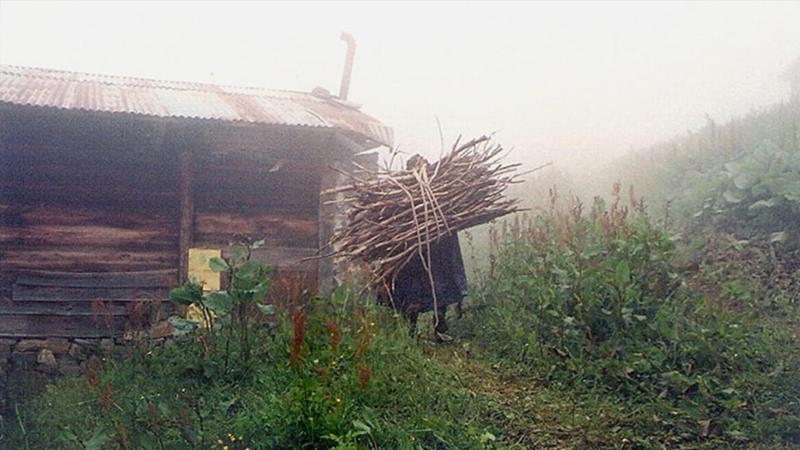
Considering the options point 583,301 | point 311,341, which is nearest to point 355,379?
point 311,341

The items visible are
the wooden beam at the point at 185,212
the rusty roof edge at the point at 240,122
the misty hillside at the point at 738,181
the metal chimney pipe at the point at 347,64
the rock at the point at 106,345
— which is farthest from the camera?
the metal chimney pipe at the point at 347,64

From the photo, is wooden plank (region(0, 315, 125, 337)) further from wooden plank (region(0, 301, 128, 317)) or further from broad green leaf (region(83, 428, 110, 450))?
broad green leaf (region(83, 428, 110, 450))

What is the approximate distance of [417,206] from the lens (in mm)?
4887

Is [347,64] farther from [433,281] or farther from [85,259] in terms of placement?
[433,281]

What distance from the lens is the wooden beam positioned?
286 inches

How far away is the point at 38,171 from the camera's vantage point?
22.8ft

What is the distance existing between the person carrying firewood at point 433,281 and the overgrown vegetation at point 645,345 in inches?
17.5

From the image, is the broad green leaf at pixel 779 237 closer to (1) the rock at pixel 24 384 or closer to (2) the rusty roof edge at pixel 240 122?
(2) the rusty roof edge at pixel 240 122

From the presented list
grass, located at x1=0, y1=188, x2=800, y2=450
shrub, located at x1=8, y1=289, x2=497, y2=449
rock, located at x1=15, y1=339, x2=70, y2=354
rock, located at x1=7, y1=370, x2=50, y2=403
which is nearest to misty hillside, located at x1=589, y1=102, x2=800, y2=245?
grass, located at x1=0, y1=188, x2=800, y2=450

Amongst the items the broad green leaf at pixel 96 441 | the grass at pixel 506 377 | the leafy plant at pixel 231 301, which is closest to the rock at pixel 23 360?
the grass at pixel 506 377

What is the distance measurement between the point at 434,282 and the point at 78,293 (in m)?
4.17

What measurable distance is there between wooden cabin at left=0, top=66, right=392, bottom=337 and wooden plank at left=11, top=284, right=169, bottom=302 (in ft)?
0.04

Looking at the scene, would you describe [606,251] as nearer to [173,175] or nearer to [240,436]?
[240,436]

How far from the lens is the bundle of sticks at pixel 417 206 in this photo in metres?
4.95
